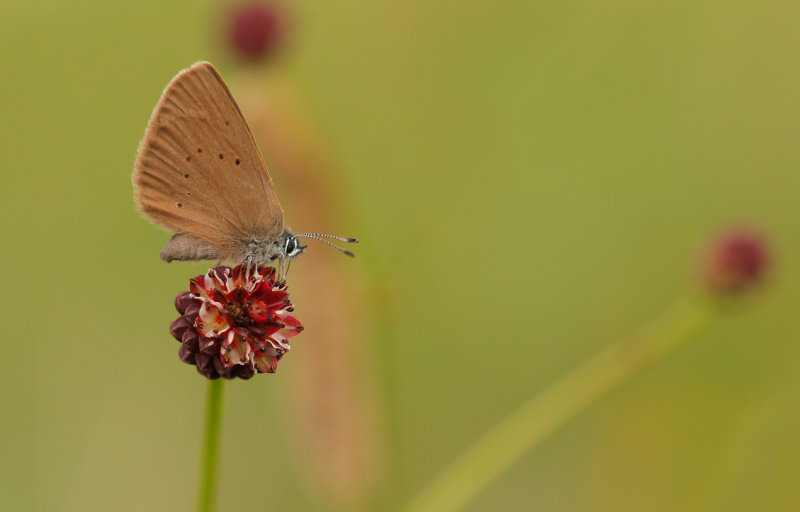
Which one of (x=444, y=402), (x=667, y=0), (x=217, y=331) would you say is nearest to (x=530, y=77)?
(x=667, y=0)

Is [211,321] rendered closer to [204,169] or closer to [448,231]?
[204,169]

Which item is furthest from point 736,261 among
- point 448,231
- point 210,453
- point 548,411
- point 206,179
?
point 448,231

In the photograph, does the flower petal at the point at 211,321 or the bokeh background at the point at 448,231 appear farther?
the bokeh background at the point at 448,231

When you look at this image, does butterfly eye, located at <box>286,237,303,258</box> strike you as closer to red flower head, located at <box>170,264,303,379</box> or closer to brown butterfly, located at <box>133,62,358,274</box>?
brown butterfly, located at <box>133,62,358,274</box>

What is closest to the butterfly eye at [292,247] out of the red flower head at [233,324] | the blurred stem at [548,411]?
the red flower head at [233,324]

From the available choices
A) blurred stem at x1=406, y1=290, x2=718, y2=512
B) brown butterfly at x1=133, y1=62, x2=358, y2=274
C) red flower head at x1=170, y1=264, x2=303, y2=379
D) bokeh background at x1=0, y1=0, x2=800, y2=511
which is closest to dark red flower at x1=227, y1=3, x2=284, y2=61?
bokeh background at x1=0, y1=0, x2=800, y2=511

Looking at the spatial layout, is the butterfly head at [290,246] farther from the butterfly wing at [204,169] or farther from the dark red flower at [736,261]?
the dark red flower at [736,261]

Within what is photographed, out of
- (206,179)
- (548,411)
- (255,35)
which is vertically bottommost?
(548,411)
